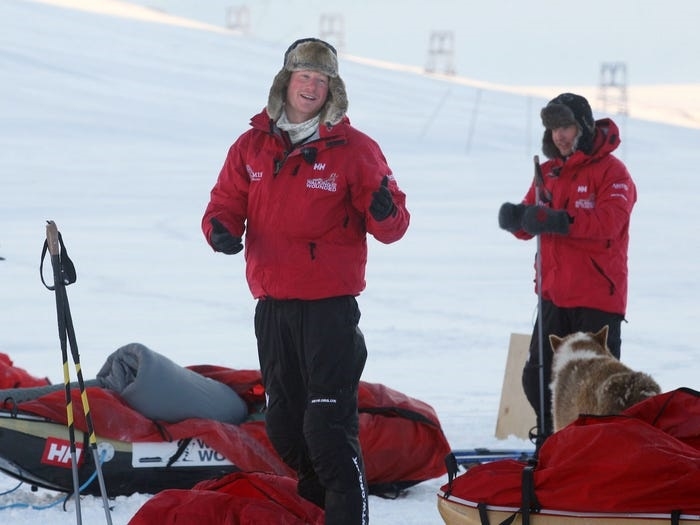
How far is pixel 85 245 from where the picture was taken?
12.1 meters

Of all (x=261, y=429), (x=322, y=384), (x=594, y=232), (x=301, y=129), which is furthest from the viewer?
(x=594, y=232)

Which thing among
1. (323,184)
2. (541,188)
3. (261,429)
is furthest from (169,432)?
(541,188)

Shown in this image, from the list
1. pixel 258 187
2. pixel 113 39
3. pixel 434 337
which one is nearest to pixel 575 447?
pixel 258 187

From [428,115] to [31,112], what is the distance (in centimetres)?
975

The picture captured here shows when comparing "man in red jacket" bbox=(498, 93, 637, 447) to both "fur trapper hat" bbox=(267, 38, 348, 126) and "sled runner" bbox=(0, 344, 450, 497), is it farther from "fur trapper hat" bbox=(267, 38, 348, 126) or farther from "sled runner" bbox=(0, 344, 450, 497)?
"fur trapper hat" bbox=(267, 38, 348, 126)

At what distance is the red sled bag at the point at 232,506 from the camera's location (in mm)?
3270

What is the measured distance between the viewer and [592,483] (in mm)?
3039

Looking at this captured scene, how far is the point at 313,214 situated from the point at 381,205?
0.67ft

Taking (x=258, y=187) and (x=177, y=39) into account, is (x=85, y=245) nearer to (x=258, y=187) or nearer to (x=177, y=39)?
(x=258, y=187)

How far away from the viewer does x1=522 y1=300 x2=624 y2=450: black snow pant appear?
4898mm

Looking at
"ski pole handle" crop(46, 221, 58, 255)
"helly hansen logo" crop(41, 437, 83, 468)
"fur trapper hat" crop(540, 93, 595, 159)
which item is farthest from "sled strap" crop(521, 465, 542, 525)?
"fur trapper hat" crop(540, 93, 595, 159)

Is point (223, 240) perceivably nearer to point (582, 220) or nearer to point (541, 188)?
point (582, 220)

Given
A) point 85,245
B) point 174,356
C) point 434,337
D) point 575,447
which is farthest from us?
point 85,245

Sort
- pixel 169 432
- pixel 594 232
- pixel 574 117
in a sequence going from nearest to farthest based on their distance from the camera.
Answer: pixel 169 432 → pixel 594 232 → pixel 574 117
